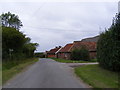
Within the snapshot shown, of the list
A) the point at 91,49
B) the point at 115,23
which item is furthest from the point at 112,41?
the point at 91,49

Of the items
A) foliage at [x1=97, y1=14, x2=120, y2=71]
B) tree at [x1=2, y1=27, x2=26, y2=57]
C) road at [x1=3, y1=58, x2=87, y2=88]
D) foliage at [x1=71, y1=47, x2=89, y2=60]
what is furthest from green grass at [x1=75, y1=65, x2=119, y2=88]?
foliage at [x1=71, y1=47, x2=89, y2=60]

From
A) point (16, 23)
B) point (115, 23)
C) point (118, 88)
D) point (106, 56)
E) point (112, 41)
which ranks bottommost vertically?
point (118, 88)

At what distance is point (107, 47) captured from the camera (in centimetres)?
1599

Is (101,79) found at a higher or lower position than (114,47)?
lower

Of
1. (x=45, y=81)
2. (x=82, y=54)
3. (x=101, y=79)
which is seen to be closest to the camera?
(x=45, y=81)

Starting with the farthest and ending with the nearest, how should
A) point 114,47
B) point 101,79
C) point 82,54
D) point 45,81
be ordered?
point 82,54 < point 114,47 < point 101,79 < point 45,81

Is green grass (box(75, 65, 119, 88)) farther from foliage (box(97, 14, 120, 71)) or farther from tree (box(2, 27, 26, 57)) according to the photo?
tree (box(2, 27, 26, 57))

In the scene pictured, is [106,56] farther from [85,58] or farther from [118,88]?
[85,58]

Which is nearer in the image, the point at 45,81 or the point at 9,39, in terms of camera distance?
the point at 45,81

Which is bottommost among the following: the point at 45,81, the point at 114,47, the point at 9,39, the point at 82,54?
the point at 45,81

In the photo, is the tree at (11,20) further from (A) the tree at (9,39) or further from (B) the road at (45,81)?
(B) the road at (45,81)

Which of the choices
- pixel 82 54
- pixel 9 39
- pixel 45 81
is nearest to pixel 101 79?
pixel 45 81

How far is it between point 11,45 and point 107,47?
57.4ft

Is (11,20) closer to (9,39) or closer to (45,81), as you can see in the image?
(9,39)
